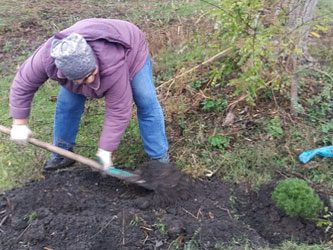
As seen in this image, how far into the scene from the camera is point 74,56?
82.4 inches

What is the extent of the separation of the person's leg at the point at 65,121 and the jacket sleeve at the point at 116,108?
1.78ft

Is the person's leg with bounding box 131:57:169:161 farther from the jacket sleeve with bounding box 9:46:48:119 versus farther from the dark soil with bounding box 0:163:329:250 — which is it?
the jacket sleeve with bounding box 9:46:48:119

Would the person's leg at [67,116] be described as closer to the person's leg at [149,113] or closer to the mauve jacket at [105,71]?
the mauve jacket at [105,71]

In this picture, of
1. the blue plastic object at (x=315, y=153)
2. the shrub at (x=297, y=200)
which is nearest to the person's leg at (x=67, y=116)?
the shrub at (x=297, y=200)

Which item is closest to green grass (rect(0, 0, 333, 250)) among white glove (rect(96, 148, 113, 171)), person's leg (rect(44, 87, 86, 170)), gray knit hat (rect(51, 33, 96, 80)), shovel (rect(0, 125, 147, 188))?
person's leg (rect(44, 87, 86, 170))

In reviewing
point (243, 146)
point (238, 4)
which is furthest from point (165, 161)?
point (238, 4)

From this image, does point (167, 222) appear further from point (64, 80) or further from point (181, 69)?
point (181, 69)

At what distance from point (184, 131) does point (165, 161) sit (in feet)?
1.76

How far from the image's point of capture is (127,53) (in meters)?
2.65

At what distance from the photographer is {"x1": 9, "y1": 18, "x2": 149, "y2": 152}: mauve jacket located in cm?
236

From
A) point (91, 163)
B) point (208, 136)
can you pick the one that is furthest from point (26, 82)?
point (208, 136)

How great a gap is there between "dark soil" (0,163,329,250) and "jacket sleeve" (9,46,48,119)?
0.71 m

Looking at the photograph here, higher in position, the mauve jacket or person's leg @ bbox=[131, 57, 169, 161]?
the mauve jacket

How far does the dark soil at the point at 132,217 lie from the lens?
256cm
